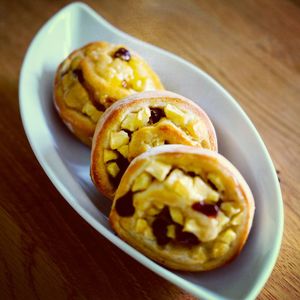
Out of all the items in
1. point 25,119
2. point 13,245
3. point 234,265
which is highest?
point 234,265

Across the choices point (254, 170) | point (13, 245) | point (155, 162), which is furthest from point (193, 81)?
point (13, 245)

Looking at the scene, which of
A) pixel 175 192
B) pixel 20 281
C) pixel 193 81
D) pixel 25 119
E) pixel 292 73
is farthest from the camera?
pixel 292 73

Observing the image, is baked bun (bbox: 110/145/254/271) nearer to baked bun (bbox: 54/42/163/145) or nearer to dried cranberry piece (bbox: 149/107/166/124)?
dried cranberry piece (bbox: 149/107/166/124)

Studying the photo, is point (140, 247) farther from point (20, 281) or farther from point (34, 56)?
point (34, 56)

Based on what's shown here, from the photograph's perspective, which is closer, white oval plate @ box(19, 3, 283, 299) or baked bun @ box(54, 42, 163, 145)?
white oval plate @ box(19, 3, 283, 299)

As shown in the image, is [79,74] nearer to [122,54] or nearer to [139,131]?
[122,54]

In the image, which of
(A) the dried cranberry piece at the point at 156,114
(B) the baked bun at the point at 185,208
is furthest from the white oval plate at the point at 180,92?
(A) the dried cranberry piece at the point at 156,114

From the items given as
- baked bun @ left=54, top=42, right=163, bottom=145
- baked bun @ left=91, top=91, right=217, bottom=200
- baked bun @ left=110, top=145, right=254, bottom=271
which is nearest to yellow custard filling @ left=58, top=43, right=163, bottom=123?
baked bun @ left=54, top=42, right=163, bottom=145
